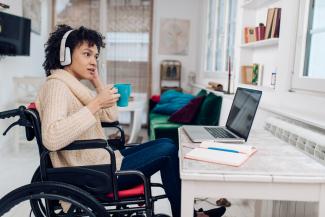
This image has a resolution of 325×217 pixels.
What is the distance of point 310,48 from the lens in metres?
2.07

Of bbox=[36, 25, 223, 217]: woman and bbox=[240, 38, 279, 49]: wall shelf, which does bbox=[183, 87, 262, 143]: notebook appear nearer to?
bbox=[36, 25, 223, 217]: woman

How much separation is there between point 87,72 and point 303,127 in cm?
117

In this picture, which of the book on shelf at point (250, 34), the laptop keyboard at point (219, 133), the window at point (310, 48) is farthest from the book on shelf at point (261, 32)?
the laptop keyboard at point (219, 133)

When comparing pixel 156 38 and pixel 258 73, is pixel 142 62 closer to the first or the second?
pixel 156 38

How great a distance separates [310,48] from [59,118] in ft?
5.33

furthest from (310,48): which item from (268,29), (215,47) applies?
(215,47)

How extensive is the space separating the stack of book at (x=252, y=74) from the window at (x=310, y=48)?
67cm

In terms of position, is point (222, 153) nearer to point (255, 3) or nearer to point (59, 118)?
point (59, 118)

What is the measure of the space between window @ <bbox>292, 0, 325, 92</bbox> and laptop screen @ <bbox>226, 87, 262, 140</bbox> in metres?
0.45

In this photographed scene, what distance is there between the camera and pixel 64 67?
5.15ft

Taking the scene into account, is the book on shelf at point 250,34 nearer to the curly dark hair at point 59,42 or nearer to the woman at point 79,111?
the woman at point 79,111

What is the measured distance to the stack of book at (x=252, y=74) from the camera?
2855mm

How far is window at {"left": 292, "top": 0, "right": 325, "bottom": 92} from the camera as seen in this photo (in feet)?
6.37

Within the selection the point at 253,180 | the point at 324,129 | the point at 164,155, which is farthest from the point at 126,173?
the point at 324,129
